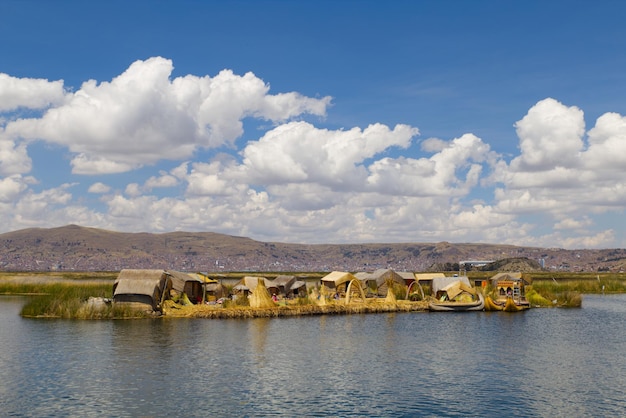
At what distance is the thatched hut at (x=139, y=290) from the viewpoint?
52969 millimetres

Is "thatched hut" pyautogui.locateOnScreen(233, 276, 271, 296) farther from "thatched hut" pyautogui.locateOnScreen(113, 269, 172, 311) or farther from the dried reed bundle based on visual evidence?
"thatched hut" pyautogui.locateOnScreen(113, 269, 172, 311)

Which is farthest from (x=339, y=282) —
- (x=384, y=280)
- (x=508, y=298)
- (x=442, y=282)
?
(x=508, y=298)

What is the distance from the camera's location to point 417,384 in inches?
1081

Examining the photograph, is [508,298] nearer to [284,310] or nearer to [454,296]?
[454,296]

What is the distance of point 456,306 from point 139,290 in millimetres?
31220

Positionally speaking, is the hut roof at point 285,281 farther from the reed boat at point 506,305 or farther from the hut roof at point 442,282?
the reed boat at point 506,305

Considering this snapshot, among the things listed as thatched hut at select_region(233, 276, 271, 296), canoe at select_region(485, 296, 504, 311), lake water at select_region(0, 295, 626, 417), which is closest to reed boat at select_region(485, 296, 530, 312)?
canoe at select_region(485, 296, 504, 311)

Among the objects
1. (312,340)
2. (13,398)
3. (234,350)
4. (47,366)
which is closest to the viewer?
(13,398)

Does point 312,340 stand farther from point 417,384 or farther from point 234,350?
point 417,384

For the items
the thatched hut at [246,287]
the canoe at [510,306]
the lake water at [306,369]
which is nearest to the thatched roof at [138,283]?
the lake water at [306,369]

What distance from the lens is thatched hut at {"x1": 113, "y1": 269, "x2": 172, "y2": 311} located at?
2085 inches

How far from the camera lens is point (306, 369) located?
3075cm

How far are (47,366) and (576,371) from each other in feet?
86.0

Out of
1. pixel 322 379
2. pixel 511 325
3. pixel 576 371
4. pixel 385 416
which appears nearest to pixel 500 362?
pixel 576 371
